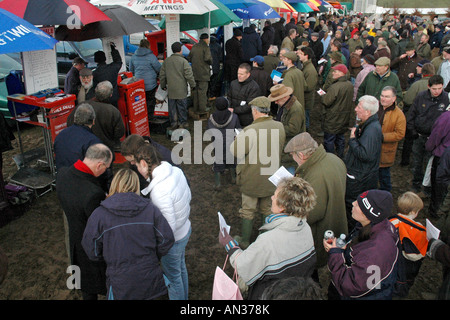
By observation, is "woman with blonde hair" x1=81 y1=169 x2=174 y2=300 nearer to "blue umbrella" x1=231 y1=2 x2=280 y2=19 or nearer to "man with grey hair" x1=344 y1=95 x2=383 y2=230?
"man with grey hair" x1=344 y1=95 x2=383 y2=230

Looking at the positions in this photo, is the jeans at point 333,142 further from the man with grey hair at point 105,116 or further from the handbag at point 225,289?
the handbag at point 225,289

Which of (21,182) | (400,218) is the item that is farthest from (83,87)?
(400,218)

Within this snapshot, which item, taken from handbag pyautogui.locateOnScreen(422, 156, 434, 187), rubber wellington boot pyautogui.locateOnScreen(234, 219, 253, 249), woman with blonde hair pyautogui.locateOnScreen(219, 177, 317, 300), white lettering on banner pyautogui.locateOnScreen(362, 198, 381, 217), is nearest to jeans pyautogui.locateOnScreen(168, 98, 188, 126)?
rubber wellington boot pyautogui.locateOnScreen(234, 219, 253, 249)

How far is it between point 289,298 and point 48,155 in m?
5.44

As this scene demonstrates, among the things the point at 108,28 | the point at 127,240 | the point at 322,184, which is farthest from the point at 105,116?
the point at 322,184

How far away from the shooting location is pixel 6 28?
4434 mm

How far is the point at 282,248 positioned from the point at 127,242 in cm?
113

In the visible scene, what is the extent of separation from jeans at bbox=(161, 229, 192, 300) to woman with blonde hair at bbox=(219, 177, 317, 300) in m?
0.81

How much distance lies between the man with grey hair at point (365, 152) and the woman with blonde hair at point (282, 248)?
1.80m

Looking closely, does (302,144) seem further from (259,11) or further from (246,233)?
(259,11)

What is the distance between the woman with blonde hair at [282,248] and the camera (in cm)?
252

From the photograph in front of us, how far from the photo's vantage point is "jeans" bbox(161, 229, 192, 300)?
340 cm

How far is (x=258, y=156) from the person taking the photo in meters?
4.29

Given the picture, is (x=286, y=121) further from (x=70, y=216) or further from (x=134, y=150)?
(x=70, y=216)
